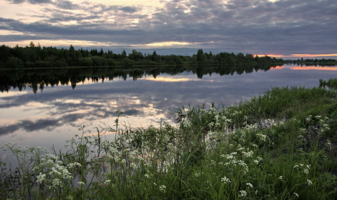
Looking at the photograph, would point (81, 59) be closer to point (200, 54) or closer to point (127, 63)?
point (127, 63)

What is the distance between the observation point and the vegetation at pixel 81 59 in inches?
3257

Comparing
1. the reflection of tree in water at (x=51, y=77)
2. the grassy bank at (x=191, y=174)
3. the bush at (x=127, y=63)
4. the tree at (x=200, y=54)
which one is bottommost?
the grassy bank at (x=191, y=174)

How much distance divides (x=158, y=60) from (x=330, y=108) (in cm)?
13228

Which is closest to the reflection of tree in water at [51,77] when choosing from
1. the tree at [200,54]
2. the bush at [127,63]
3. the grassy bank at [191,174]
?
the grassy bank at [191,174]

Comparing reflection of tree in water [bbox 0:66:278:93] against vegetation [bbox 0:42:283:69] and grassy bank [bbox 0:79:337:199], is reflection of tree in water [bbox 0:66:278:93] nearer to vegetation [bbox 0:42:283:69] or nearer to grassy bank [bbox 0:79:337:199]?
vegetation [bbox 0:42:283:69]

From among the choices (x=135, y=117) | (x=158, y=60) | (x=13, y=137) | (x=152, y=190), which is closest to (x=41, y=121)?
(x=13, y=137)

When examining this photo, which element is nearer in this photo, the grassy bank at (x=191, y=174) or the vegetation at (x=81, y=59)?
the grassy bank at (x=191, y=174)

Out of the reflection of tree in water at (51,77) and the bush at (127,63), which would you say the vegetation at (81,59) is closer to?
the bush at (127,63)

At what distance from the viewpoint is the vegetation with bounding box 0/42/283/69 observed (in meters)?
82.7

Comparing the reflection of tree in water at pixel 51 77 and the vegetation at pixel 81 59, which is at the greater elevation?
the vegetation at pixel 81 59

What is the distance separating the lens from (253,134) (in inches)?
298

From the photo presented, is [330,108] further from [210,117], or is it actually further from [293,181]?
[293,181]

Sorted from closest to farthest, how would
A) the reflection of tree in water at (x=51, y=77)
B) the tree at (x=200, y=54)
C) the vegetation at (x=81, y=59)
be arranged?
the reflection of tree in water at (x=51, y=77) → the vegetation at (x=81, y=59) → the tree at (x=200, y=54)

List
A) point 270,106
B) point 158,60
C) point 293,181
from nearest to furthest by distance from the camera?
point 293,181, point 270,106, point 158,60
